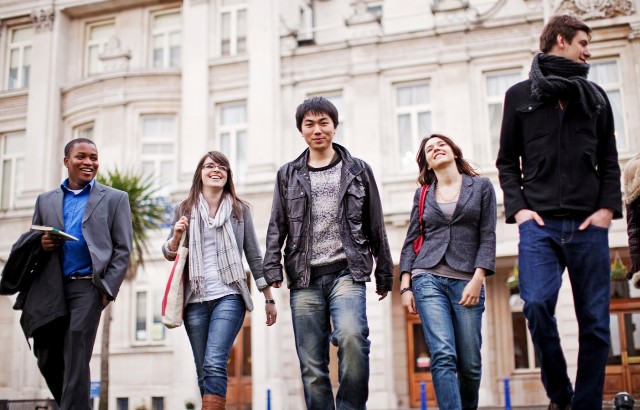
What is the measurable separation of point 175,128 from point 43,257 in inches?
674

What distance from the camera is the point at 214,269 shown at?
6.38 meters

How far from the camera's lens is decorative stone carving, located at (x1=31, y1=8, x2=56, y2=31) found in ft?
80.5

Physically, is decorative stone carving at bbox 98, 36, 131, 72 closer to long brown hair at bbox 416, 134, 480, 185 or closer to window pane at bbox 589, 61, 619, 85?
window pane at bbox 589, 61, 619, 85

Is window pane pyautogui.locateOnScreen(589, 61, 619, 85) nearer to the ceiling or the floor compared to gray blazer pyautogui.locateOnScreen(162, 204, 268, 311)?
nearer to the ceiling

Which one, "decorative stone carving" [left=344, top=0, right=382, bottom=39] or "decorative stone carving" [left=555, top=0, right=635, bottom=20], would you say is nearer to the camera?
"decorative stone carving" [left=555, top=0, right=635, bottom=20]

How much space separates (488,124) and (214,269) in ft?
48.5

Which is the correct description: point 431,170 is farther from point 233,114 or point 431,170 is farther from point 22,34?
point 22,34

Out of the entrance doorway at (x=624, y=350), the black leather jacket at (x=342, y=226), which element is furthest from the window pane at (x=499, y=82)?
the black leather jacket at (x=342, y=226)

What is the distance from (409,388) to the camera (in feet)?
71.1

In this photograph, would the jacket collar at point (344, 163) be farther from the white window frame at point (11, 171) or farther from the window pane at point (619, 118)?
the white window frame at point (11, 171)

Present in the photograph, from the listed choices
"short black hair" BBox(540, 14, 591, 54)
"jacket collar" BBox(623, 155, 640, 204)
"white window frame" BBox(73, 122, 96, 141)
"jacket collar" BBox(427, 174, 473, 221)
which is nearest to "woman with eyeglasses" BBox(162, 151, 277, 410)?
"jacket collar" BBox(427, 174, 473, 221)

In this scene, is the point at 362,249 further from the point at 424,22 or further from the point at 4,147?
the point at 4,147

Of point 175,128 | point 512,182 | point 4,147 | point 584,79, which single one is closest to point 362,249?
point 512,182

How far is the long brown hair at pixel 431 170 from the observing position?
620 centimetres
